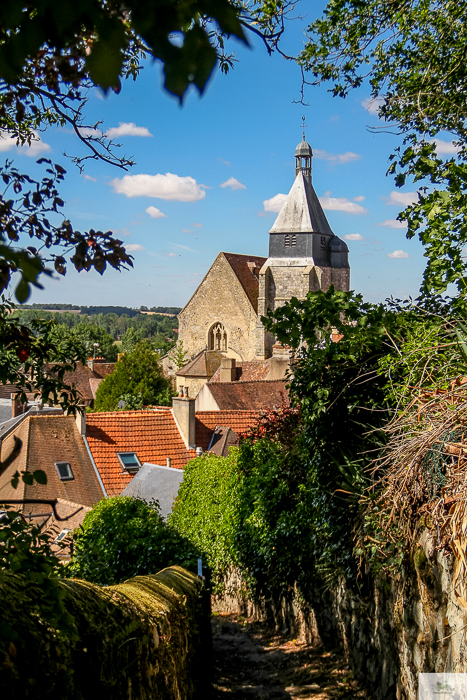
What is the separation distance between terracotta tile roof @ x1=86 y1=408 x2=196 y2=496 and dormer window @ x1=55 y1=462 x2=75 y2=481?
103 cm

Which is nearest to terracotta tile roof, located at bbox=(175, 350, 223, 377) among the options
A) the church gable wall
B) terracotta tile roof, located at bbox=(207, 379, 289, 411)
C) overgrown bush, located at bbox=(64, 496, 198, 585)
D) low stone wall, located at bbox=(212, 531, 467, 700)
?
the church gable wall

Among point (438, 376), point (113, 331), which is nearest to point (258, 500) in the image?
point (438, 376)

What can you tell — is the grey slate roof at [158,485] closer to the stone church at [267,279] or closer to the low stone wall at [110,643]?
the low stone wall at [110,643]

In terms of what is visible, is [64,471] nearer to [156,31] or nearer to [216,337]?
[156,31]

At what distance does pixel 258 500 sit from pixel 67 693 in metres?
6.92

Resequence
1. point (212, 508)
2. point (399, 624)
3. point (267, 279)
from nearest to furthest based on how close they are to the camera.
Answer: point (399, 624) → point (212, 508) → point (267, 279)

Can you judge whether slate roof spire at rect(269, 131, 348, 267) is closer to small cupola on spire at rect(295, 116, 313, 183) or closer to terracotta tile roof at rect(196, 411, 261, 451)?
small cupola on spire at rect(295, 116, 313, 183)

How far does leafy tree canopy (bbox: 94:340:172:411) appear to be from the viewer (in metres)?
34.1

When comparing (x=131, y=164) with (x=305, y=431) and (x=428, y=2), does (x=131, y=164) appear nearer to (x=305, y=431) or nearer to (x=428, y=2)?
(x=305, y=431)

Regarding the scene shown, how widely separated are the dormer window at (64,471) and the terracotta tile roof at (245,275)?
98.4 ft

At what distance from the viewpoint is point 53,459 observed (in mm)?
17062

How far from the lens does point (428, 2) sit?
7832 millimetres

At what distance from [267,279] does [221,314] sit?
14.4 ft

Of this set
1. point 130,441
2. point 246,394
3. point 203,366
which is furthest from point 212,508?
point 203,366
